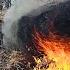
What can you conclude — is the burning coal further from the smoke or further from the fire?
the smoke

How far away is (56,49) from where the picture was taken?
3975 millimetres

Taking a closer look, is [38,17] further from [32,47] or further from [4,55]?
[4,55]

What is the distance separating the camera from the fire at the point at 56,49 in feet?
12.8

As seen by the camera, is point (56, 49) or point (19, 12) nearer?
point (56, 49)

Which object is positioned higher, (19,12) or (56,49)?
(19,12)

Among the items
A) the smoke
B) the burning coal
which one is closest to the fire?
the burning coal

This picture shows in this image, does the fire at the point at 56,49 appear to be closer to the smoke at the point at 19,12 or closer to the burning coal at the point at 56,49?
the burning coal at the point at 56,49

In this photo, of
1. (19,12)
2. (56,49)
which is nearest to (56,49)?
(56,49)

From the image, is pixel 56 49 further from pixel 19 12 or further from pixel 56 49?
pixel 19 12

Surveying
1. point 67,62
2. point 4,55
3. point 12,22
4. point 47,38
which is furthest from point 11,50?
point 67,62

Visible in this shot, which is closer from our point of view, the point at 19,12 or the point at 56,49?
the point at 56,49

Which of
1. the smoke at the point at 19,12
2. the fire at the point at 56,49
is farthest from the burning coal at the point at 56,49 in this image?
the smoke at the point at 19,12

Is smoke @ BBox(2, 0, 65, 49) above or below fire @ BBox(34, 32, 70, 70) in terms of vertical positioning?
above

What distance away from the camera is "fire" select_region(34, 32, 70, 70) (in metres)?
3.91
